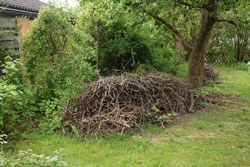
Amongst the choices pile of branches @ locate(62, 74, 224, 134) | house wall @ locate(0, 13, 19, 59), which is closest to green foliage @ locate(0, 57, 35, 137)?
pile of branches @ locate(62, 74, 224, 134)

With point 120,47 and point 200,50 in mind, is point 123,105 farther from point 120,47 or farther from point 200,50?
point 120,47

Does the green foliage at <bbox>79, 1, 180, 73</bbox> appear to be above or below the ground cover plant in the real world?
above

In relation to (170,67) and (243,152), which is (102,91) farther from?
(170,67)

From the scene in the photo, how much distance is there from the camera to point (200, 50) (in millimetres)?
8320

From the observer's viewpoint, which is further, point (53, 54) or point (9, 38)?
point (53, 54)

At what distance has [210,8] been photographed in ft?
22.7

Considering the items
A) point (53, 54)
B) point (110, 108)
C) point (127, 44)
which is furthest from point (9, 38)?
point (127, 44)

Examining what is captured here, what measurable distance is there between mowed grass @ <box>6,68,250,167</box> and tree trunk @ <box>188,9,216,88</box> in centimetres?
274

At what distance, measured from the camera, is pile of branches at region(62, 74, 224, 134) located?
5273mm

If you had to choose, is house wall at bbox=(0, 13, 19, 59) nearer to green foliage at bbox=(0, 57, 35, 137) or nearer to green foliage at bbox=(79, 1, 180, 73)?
green foliage at bbox=(0, 57, 35, 137)

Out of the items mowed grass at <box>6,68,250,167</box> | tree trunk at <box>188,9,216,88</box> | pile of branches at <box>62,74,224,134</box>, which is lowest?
mowed grass at <box>6,68,250,167</box>

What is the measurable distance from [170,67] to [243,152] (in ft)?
21.9

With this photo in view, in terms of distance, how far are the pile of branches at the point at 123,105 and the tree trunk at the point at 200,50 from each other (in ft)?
6.39

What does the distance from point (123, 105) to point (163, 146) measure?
1558mm
